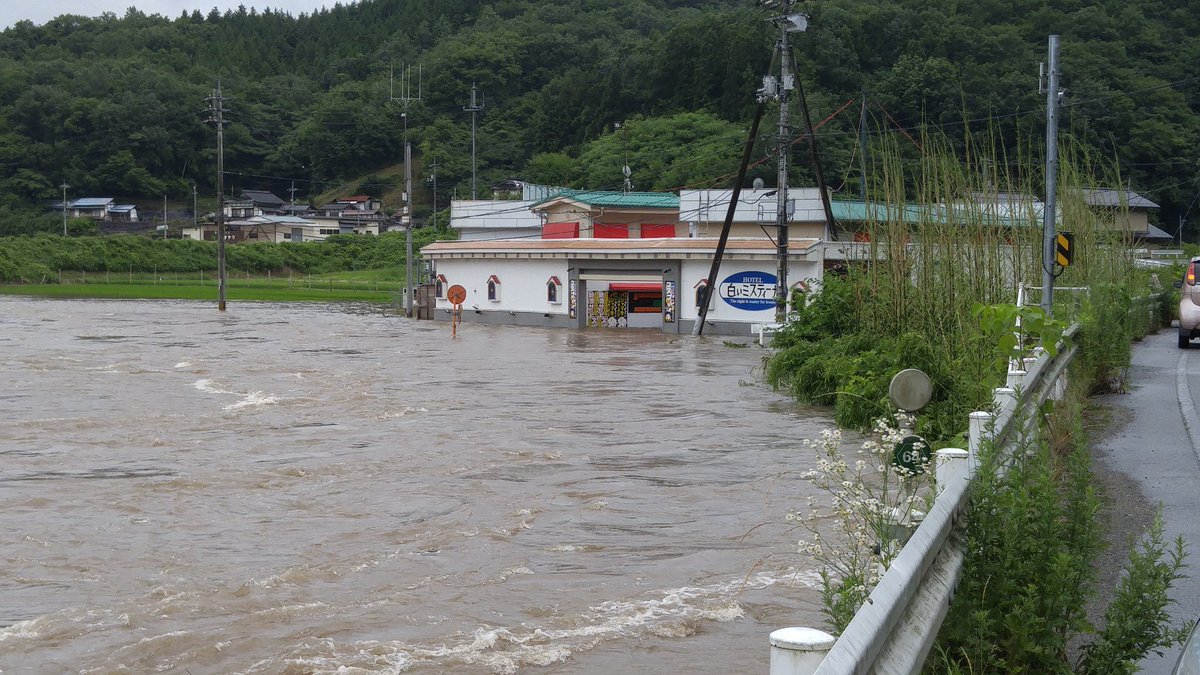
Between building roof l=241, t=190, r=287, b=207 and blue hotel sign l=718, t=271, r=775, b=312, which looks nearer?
blue hotel sign l=718, t=271, r=775, b=312

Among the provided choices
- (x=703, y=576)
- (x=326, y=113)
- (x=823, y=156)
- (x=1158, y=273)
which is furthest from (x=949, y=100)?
(x=326, y=113)

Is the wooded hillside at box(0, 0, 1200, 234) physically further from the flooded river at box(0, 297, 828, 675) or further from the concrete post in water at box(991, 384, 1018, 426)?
the concrete post in water at box(991, 384, 1018, 426)

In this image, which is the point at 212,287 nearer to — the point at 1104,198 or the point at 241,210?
the point at 241,210

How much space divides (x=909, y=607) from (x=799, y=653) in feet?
4.30

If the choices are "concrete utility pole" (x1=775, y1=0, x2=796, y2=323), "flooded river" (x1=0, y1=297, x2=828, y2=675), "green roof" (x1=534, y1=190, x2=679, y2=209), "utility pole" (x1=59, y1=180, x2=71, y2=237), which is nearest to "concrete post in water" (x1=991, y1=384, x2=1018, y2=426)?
"flooded river" (x1=0, y1=297, x2=828, y2=675)

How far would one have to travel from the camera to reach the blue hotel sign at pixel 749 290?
41406 mm

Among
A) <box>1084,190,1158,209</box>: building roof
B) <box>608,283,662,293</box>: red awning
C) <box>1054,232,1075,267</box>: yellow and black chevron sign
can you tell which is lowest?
<box>608,283,662,293</box>: red awning

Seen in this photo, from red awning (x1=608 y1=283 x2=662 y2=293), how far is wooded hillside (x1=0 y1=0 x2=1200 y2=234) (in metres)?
8.63

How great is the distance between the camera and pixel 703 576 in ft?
30.2

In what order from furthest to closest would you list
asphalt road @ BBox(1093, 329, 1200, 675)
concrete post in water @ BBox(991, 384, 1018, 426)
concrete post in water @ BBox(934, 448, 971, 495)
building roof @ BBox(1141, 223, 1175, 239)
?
building roof @ BBox(1141, 223, 1175, 239) → concrete post in water @ BBox(991, 384, 1018, 426) → asphalt road @ BBox(1093, 329, 1200, 675) → concrete post in water @ BBox(934, 448, 971, 495)

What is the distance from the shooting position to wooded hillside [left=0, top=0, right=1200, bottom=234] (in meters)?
55.9

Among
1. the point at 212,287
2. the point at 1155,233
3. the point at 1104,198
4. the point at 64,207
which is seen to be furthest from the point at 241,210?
the point at 1104,198

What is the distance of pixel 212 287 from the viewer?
280 ft

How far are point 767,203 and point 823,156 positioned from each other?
50.7 feet
